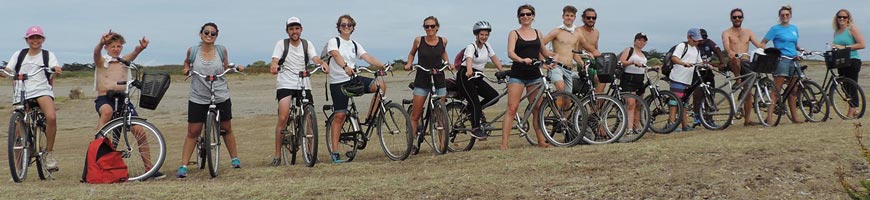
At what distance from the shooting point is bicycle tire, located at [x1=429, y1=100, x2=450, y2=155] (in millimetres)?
10039

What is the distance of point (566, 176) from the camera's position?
7.80 metres

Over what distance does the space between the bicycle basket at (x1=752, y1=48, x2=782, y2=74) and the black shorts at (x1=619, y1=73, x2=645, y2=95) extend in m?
1.51

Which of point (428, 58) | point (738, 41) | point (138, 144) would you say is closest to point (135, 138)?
point (138, 144)

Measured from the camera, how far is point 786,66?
12.7 metres

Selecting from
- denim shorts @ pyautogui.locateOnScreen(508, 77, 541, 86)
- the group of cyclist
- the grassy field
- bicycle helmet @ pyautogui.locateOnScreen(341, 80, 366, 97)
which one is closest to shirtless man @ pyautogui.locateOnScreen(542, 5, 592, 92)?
the group of cyclist

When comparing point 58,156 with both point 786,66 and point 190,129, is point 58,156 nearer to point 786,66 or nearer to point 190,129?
point 190,129

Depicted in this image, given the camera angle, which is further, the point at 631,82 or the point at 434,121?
the point at 631,82

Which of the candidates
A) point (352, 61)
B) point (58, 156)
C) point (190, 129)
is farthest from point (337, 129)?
point (58, 156)

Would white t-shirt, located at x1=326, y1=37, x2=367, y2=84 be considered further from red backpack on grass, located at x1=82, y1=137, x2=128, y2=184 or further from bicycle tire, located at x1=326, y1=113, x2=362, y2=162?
red backpack on grass, located at x1=82, y1=137, x2=128, y2=184

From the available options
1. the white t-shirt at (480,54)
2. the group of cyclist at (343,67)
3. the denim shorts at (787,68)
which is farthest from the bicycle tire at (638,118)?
the denim shorts at (787,68)

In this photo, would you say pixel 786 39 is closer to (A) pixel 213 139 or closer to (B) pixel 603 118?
(B) pixel 603 118

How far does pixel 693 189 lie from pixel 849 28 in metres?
7.02

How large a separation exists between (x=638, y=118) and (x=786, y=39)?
2.56 metres

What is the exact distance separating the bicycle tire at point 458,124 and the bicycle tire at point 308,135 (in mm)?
1517
